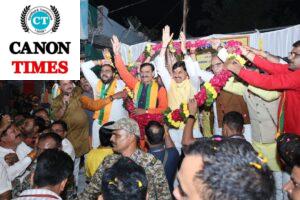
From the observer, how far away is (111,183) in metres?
2.60

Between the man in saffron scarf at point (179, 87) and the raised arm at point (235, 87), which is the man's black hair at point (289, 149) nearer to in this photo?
the raised arm at point (235, 87)

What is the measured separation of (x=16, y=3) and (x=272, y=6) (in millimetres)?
20123

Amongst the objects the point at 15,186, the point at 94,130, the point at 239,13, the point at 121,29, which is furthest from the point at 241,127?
the point at 239,13

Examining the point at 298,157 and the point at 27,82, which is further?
the point at 27,82

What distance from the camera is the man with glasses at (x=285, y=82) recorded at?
466 centimetres

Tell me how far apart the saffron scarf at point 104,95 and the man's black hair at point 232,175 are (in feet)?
17.7

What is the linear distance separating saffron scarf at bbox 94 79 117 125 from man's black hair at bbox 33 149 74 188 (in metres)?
3.67

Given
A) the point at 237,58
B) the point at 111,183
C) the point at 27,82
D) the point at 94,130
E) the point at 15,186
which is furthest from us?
the point at 27,82

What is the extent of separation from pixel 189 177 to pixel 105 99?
541cm

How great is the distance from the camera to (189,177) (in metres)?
1.73

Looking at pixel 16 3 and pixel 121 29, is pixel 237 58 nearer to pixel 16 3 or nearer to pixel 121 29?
pixel 16 3

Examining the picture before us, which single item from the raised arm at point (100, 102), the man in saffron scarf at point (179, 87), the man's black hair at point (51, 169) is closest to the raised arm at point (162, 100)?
the man in saffron scarf at point (179, 87)

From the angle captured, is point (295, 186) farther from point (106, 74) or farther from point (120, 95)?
point (106, 74)

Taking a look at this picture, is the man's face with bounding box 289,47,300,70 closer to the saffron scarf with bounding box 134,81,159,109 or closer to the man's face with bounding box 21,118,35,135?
the saffron scarf with bounding box 134,81,159,109
